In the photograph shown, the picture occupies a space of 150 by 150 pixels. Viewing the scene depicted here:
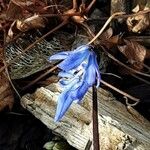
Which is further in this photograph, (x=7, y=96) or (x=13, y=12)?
(x=13, y=12)

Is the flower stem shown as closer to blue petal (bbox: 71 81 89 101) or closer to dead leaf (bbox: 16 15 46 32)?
blue petal (bbox: 71 81 89 101)

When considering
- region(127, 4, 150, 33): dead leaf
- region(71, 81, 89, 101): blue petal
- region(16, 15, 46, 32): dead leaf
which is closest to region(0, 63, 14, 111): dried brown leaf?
region(16, 15, 46, 32): dead leaf

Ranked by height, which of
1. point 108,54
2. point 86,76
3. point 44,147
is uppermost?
point 86,76

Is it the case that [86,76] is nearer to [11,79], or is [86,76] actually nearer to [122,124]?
[122,124]

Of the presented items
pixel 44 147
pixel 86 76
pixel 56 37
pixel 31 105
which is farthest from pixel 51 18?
pixel 86 76

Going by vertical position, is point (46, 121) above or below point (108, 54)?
below

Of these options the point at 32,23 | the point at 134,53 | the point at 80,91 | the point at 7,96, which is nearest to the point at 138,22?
the point at 134,53

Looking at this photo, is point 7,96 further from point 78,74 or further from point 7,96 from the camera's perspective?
point 78,74
